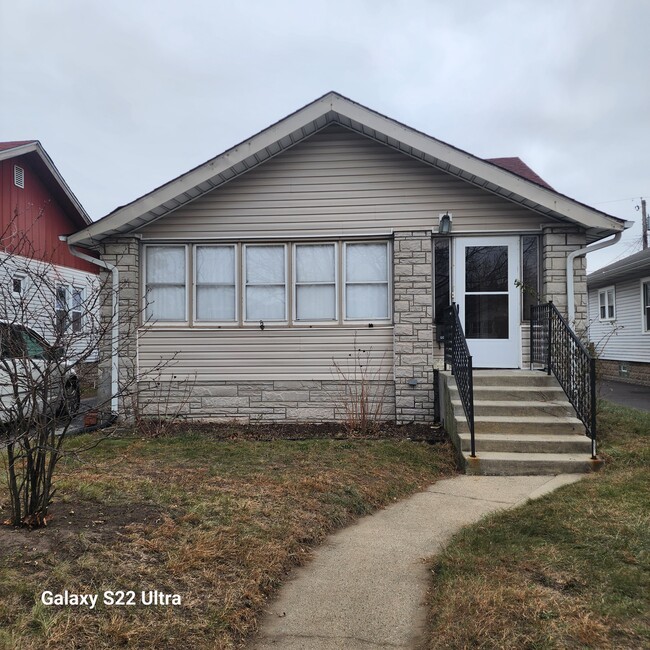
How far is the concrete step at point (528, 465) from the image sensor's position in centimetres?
546

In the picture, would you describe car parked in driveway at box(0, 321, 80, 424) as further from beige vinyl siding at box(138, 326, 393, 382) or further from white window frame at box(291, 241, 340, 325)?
white window frame at box(291, 241, 340, 325)

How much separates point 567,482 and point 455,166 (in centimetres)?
483

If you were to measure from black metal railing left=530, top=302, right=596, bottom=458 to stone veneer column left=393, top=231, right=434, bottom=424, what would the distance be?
64.6 inches

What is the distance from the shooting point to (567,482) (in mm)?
5102

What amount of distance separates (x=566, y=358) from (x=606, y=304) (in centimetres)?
1483

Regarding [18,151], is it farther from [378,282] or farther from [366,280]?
[378,282]

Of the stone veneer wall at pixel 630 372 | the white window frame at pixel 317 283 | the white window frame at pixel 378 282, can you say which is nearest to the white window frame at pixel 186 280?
the white window frame at pixel 317 283

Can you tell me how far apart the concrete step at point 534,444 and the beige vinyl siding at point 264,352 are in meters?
2.43

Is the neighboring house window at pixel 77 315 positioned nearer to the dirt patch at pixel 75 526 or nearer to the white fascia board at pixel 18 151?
the dirt patch at pixel 75 526

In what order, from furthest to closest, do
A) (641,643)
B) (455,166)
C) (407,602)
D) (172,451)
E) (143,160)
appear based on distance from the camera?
(143,160)
(455,166)
(172,451)
(407,602)
(641,643)

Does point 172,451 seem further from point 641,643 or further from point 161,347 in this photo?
point 641,643

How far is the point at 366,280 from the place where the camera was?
27.1 feet

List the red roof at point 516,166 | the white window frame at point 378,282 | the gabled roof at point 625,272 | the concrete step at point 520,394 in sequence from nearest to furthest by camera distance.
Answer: the concrete step at point 520,394 → the white window frame at point 378,282 → the red roof at point 516,166 → the gabled roof at point 625,272

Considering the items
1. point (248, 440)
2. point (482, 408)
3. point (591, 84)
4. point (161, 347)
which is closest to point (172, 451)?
point (248, 440)
